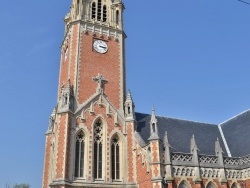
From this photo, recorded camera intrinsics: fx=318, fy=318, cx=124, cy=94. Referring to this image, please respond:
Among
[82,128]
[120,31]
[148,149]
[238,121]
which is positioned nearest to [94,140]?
[82,128]

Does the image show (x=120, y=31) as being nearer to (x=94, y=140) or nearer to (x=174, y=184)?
(x=94, y=140)

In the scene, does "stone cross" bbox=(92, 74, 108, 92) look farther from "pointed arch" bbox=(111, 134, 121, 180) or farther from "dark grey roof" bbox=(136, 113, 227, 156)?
"dark grey roof" bbox=(136, 113, 227, 156)

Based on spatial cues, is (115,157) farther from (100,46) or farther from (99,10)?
(99,10)

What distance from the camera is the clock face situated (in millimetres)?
29594

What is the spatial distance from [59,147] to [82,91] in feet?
17.9

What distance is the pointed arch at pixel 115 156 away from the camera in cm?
2533

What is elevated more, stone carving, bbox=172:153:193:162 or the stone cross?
the stone cross

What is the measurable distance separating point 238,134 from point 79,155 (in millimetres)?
15789

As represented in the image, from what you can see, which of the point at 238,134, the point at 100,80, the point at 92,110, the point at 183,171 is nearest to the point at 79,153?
the point at 92,110

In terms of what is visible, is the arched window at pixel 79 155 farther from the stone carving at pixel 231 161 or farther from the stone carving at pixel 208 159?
the stone carving at pixel 231 161

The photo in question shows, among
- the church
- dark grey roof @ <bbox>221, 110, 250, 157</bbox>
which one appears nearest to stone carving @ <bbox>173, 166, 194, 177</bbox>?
the church

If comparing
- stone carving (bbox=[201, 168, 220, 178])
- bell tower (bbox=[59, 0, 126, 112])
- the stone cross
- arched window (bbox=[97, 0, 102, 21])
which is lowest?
stone carving (bbox=[201, 168, 220, 178])

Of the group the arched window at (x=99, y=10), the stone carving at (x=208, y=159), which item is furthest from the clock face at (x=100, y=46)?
the stone carving at (x=208, y=159)

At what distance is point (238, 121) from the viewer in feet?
108
